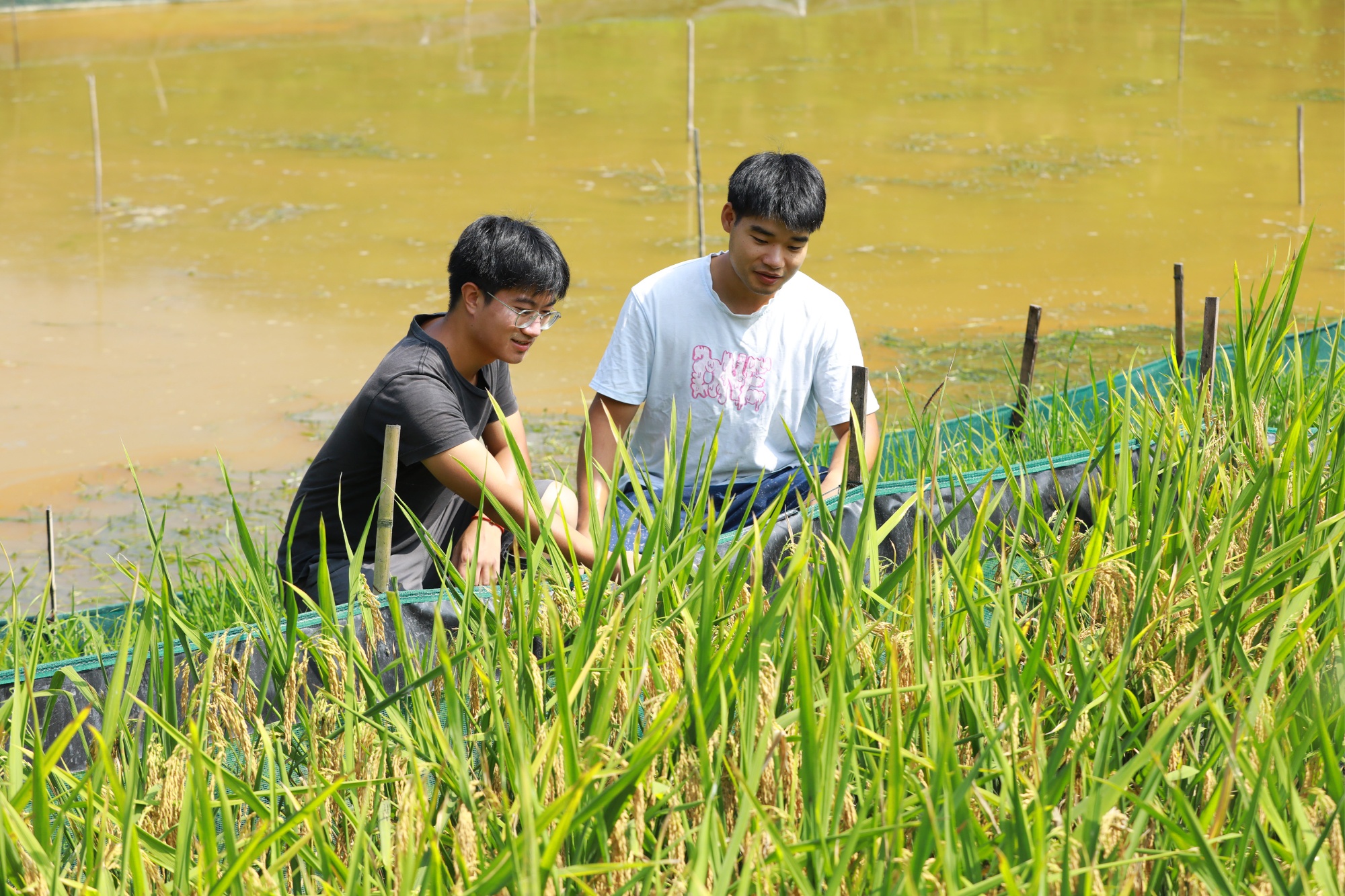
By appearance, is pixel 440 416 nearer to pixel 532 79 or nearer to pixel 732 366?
pixel 732 366

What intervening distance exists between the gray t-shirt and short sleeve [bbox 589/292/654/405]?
254mm

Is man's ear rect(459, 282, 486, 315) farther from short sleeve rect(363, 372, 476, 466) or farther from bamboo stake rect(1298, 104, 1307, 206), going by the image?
bamboo stake rect(1298, 104, 1307, 206)

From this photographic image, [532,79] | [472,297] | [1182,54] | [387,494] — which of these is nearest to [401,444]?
[472,297]

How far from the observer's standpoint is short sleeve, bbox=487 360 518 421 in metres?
2.90

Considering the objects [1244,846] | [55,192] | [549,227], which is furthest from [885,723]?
[55,192]

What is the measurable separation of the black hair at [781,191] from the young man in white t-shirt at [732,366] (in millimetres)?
30

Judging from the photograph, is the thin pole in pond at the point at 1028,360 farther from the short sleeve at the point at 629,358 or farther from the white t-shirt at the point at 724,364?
the short sleeve at the point at 629,358

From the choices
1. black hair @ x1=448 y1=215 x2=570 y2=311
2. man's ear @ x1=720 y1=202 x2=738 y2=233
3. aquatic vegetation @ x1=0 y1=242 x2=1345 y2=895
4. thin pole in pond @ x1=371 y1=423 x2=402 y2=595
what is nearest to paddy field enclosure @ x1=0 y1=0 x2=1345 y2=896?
aquatic vegetation @ x1=0 y1=242 x2=1345 y2=895

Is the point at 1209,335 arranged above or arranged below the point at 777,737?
above

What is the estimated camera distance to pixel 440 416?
100 inches

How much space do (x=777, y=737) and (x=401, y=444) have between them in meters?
1.39

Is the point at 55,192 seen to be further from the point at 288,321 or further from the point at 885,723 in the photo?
the point at 885,723

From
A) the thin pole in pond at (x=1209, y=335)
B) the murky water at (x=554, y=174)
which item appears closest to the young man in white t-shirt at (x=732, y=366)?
the thin pole in pond at (x=1209, y=335)

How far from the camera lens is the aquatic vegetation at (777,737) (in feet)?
4.09
